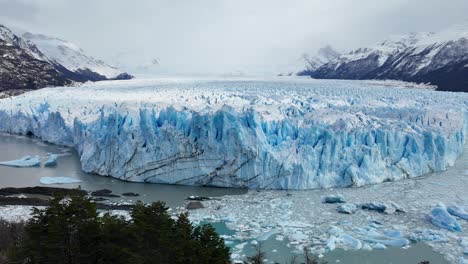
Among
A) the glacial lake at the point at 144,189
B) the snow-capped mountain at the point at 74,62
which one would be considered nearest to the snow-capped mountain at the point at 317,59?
the snow-capped mountain at the point at 74,62

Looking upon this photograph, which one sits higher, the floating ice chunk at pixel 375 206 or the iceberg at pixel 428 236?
the floating ice chunk at pixel 375 206

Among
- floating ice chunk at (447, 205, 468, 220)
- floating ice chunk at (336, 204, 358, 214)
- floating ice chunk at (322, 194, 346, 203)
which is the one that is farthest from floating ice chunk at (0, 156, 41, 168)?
floating ice chunk at (447, 205, 468, 220)

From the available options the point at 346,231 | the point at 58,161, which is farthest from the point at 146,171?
the point at 346,231

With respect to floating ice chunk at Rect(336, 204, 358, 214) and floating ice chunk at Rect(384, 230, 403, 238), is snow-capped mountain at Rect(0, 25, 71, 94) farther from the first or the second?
floating ice chunk at Rect(384, 230, 403, 238)

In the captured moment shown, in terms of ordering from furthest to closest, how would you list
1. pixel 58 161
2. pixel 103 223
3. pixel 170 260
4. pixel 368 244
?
pixel 58 161 → pixel 368 244 → pixel 103 223 → pixel 170 260

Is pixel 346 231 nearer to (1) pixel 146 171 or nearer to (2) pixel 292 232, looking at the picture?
(2) pixel 292 232

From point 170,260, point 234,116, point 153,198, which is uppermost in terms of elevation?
point 234,116

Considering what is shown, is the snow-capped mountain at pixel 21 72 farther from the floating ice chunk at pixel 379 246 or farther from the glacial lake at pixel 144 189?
the floating ice chunk at pixel 379 246

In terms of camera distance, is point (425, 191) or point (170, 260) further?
point (425, 191)
